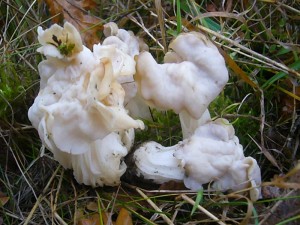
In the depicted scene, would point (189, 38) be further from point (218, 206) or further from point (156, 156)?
point (218, 206)

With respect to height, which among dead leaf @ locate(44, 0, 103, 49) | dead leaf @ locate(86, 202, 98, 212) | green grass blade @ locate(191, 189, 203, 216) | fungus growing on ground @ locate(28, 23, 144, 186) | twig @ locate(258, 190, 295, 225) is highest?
fungus growing on ground @ locate(28, 23, 144, 186)

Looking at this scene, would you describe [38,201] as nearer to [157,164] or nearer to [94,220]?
[94,220]

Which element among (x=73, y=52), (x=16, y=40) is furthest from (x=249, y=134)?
(x=16, y=40)

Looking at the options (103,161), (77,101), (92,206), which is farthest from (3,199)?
(77,101)

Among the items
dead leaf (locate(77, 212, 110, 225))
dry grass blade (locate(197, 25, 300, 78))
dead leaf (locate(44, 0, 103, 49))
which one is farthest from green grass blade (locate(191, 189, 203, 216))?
dead leaf (locate(44, 0, 103, 49))

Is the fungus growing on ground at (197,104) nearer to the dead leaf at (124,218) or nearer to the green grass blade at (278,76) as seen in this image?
the dead leaf at (124,218)

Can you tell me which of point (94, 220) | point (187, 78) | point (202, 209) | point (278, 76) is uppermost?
point (187, 78)

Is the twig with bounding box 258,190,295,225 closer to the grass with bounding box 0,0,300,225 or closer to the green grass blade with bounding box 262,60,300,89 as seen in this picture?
the grass with bounding box 0,0,300,225
